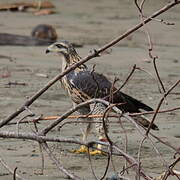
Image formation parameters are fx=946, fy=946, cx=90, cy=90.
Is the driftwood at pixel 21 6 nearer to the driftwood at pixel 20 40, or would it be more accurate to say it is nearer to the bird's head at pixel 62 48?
the driftwood at pixel 20 40

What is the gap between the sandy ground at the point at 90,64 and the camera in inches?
306

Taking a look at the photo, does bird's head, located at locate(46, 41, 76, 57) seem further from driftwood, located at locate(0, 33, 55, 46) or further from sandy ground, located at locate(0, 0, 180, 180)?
driftwood, located at locate(0, 33, 55, 46)

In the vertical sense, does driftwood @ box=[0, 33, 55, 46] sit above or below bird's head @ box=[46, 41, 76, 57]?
below

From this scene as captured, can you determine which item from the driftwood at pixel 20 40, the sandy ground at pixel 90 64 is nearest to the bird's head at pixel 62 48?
the sandy ground at pixel 90 64

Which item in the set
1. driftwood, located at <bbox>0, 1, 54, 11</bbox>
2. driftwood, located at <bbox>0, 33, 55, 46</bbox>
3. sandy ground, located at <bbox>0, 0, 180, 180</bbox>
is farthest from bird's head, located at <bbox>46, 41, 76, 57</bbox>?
driftwood, located at <bbox>0, 1, 54, 11</bbox>

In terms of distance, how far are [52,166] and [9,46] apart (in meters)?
6.64

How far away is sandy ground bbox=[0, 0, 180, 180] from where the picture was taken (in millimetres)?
7768

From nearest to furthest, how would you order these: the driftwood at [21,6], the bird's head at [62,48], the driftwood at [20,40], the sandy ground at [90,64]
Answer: the sandy ground at [90,64], the bird's head at [62,48], the driftwood at [20,40], the driftwood at [21,6]

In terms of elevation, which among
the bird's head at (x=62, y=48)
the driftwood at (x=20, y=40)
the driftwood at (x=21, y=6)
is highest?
the bird's head at (x=62, y=48)

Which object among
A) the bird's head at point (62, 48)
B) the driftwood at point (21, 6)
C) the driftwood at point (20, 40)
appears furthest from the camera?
the driftwood at point (21, 6)

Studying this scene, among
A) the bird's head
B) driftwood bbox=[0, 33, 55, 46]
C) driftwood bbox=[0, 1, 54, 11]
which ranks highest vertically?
the bird's head

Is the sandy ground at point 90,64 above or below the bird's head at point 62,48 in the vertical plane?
below

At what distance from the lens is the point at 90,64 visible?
1254cm

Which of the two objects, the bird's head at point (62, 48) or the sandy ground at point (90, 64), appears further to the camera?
the bird's head at point (62, 48)
